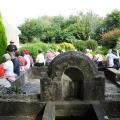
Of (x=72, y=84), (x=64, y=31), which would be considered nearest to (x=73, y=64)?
(x=72, y=84)

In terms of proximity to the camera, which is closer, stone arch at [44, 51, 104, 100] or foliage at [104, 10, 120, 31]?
stone arch at [44, 51, 104, 100]

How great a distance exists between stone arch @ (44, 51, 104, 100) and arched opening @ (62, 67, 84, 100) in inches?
8.3

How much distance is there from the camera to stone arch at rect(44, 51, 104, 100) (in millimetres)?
10367

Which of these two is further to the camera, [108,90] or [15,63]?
[15,63]

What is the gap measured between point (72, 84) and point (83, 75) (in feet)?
1.58

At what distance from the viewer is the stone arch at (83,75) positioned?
34.0 feet

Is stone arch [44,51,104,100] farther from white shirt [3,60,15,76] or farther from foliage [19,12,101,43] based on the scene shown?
foliage [19,12,101,43]

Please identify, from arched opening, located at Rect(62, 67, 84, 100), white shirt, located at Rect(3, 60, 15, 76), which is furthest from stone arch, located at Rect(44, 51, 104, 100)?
white shirt, located at Rect(3, 60, 15, 76)

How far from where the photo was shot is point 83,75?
10.5 meters

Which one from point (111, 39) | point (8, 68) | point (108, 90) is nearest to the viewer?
point (8, 68)

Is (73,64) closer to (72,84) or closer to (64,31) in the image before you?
(72,84)

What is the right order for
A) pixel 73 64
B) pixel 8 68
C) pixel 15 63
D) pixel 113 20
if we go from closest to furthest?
1. pixel 73 64
2. pixel 8 68
3. pixel 15 63
4. pixel 113 20

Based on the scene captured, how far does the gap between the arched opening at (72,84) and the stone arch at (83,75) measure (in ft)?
0.69

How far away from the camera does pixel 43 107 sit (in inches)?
400
